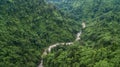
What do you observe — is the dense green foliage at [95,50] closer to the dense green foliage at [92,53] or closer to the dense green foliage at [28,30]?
the dense green foliage at [92,53]

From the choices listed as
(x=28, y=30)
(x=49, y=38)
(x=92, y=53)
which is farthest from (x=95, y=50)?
(x=28, y=30)

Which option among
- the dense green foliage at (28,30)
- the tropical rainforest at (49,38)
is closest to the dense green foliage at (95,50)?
the tropical rainforest at (49,38)

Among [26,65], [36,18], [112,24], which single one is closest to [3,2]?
[36,18]

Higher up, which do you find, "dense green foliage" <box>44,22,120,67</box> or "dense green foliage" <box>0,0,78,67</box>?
"dense green foliage" <box>0,0,78,67</box>

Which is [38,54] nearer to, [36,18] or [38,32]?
[38,32]

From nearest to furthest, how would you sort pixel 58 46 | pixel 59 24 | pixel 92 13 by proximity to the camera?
pixel 58 46 < pixel 59 24 < pixel 92 13

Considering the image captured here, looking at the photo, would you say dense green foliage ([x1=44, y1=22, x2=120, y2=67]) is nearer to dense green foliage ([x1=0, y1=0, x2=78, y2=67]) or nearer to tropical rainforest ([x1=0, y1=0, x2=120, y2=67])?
tropical rainforest ([x1=0, y1=0, x2=120, y2=67])

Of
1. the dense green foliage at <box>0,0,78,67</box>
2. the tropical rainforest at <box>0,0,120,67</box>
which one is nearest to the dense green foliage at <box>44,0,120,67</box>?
the tropical rainforest at <box>0,0,120,67</box>

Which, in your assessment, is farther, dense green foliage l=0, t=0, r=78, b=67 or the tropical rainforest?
dense green foliage l=0, t=0, r=78, b=67
